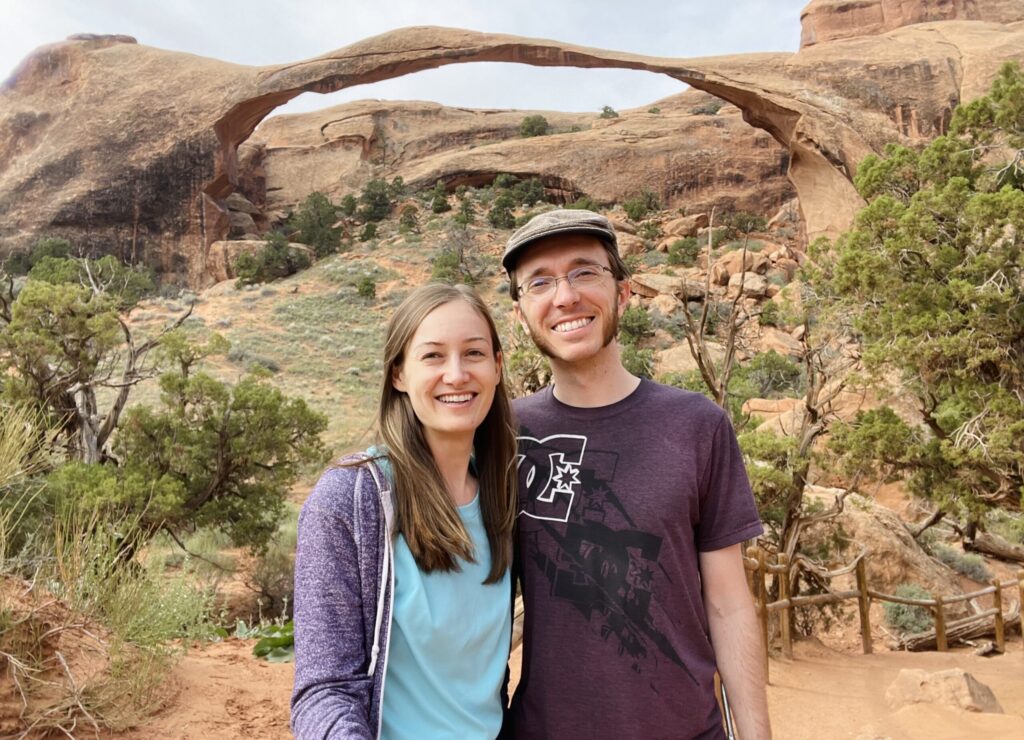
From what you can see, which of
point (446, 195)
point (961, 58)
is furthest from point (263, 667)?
point (446, 195)

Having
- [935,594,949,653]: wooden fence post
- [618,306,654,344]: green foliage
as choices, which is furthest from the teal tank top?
[618,306,654,344]: green foliage

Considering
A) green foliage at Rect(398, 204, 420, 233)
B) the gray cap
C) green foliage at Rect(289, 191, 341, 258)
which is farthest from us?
green foliage at Rect(398, 204, 420, 233)

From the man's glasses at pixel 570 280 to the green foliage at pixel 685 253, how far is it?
22.5 m

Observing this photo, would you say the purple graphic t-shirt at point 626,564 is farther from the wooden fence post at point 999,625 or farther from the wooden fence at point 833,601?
the wooden fence post at point 999,625

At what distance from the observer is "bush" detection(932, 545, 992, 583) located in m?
9.85

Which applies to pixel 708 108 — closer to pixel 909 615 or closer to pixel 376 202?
pixel 376 202

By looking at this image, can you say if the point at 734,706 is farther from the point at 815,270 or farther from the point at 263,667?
the point at 815,270

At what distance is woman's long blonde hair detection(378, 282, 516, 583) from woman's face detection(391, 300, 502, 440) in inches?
0.9

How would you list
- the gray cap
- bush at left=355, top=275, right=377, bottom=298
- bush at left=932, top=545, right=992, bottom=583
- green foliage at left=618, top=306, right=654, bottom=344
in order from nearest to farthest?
1. the gray cap
2. bush at left=932, top=545, right=992, bottom=583
3. green foliage at left=618, top=306, right=654, bottom=344
4. bush at left=355, top=275, right=377, bottom=298

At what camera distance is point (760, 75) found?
21.4 m

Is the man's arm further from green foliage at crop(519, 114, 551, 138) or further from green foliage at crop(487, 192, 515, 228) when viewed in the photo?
green foliage at crop(519, 114, 551, 138)

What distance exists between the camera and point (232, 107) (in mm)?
23750

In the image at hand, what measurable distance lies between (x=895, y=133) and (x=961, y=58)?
11.9 feet

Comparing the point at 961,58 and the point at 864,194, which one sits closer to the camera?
the point at 864,194
